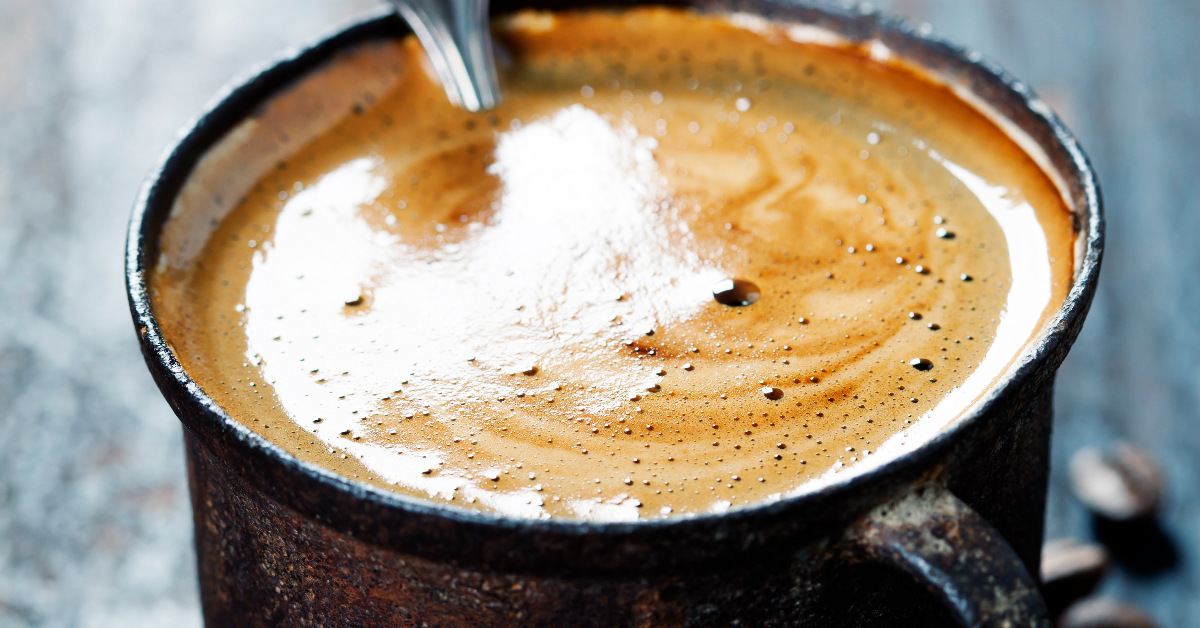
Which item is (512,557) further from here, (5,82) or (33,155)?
(5,82)

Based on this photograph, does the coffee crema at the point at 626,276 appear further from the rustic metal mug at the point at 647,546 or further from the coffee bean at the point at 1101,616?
the coffee bean at the point at 1101,616

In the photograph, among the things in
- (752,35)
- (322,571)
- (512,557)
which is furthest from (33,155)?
(512,557)

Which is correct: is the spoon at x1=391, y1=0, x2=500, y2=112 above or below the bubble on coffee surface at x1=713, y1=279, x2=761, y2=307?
above

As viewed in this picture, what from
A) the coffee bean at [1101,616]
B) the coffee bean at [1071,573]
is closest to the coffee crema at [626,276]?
the coffee bean at [1071,573]

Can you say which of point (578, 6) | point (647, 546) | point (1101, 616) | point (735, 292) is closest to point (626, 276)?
point (735, 292)

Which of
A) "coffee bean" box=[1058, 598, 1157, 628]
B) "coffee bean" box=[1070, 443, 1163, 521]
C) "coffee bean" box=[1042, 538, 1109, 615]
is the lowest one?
"coffee bean" box=[1058, 598, 1157, 628]

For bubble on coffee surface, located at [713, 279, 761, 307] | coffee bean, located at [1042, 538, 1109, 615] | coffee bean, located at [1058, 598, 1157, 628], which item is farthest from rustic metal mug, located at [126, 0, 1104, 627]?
coffee bean, located at [1058, 598, 1157, 628]

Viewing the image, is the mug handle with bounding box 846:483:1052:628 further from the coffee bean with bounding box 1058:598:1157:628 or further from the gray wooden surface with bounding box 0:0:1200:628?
the gray wooden surface with bounding box 0:0:1200:628
